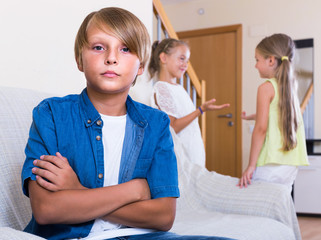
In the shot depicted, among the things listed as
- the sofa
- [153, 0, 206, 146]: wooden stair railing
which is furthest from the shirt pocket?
[153, 0, 206, 146]: wooden stair railing

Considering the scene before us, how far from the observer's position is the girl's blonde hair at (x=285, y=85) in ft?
6.66

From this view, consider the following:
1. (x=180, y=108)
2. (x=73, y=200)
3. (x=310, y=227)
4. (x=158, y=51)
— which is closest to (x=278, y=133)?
(x=180, y=108)

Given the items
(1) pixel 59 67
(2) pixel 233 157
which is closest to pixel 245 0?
(2) pixel 233 157

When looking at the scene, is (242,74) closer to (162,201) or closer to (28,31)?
(28,31)

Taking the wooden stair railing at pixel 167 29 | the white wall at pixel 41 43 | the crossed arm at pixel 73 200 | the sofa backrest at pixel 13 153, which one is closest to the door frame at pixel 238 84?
the wooden stair railing at pixel 167 29

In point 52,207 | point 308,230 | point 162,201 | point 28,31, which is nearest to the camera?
point 52,207

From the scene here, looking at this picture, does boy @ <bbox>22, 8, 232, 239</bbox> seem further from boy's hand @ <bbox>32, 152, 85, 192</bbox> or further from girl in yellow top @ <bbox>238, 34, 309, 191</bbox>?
girl in yellow top @ <bbox>238, 34, 309, 191</bbox>

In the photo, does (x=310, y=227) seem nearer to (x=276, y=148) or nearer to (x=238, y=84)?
(x=276, y=148)

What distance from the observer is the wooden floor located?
3.09m

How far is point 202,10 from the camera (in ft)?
16.1

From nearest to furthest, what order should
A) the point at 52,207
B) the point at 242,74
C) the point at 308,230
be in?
the point at 52,207
the point at 308,230
the point at 242,74

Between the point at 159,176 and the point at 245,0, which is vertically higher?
the point at 245,0

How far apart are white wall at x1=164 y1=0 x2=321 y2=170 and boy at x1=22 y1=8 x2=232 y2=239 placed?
3.74m

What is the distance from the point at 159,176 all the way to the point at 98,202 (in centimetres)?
18
